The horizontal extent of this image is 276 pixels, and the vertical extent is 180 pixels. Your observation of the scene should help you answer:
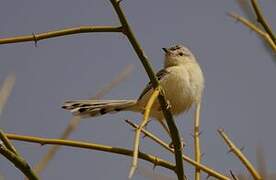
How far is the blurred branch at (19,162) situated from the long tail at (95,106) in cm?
209

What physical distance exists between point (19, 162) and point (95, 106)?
2582 mm

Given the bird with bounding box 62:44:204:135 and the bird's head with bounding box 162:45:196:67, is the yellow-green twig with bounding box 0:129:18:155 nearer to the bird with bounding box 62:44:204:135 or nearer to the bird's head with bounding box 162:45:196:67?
the bird with bounding box 62:44:204:135

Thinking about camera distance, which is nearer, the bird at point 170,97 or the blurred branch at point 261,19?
the blurred branch at point 261,19

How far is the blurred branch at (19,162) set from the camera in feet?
4.67

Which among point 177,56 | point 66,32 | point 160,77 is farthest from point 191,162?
point 177,56

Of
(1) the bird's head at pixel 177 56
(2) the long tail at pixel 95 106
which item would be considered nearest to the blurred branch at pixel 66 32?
(2) the long tail at pixel 95 106

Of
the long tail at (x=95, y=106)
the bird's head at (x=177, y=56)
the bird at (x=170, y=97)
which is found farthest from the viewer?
the bird's head at (x=177, y=56)

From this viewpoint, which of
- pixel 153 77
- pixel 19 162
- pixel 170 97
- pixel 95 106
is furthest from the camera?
pixel 170 97

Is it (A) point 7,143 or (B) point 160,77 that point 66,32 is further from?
(B) point 160,77

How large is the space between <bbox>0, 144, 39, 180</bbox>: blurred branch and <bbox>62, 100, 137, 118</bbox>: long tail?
2.09 m

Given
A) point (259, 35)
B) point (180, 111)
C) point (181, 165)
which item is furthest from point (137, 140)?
point (180, 111)

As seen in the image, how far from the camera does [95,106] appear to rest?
13.2 feet

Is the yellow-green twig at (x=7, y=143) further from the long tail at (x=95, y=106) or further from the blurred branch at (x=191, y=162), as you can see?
the long tail at (x=95, y=106)

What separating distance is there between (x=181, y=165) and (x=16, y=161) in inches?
20.9
